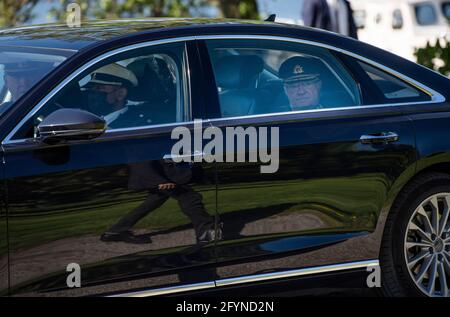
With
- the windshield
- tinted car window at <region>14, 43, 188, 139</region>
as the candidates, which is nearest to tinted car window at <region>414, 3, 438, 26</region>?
tinted car window at <region>14, 43, 188, 139</region>

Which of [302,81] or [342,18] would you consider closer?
[302,81]

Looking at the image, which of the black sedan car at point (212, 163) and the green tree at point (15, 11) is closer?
the black sedan car at point (212, 163)

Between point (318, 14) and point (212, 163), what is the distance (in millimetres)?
5751

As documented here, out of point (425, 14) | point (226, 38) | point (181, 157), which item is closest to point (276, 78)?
point (226, 38)

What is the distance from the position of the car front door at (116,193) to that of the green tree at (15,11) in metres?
10.8

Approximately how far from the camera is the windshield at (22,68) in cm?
474

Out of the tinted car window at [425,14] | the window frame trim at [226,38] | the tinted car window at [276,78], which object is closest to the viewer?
the window frame trim at [226,38]

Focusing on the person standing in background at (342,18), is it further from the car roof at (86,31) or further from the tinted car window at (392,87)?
the car roof at (86,31)

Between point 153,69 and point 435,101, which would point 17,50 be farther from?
point 435,101

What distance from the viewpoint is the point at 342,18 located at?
10.2 meters

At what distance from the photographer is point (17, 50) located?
16.9 feet

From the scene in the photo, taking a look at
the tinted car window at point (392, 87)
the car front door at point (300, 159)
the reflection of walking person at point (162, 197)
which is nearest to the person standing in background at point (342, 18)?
the tinted car window at point (392, 87)

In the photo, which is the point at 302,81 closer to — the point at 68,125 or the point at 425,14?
the point at 68,125
